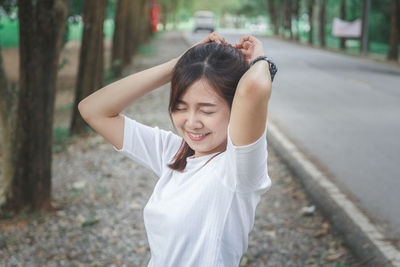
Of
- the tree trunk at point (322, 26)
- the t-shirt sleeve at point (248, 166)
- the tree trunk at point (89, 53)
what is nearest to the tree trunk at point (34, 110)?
the t-shirt sleeve at point (248, 166)

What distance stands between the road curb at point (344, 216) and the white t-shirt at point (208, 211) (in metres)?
2.50

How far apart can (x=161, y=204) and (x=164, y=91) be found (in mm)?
12397

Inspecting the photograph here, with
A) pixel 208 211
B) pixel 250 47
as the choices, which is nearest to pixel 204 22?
pixel 250 47

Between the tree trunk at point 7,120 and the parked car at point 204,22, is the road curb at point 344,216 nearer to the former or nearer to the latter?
the tree trunk at point 7,120

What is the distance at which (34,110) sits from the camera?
4.69m

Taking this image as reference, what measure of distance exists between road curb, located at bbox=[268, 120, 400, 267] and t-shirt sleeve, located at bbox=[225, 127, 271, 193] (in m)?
2.56

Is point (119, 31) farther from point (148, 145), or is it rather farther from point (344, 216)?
point (148, 145)

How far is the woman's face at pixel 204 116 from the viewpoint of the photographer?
1705 millimetres

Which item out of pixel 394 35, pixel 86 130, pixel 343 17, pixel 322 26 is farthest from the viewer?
pixel 322 26

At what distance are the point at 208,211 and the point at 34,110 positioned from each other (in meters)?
3.46

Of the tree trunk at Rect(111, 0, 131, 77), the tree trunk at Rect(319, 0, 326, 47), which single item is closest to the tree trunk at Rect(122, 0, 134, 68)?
the tree trunk at Rect(111, 0, 131, 77)

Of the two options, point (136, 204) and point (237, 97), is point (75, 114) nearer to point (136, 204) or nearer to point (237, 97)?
point (136, 204)

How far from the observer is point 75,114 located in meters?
8.57

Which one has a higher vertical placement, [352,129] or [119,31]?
[119,31]
